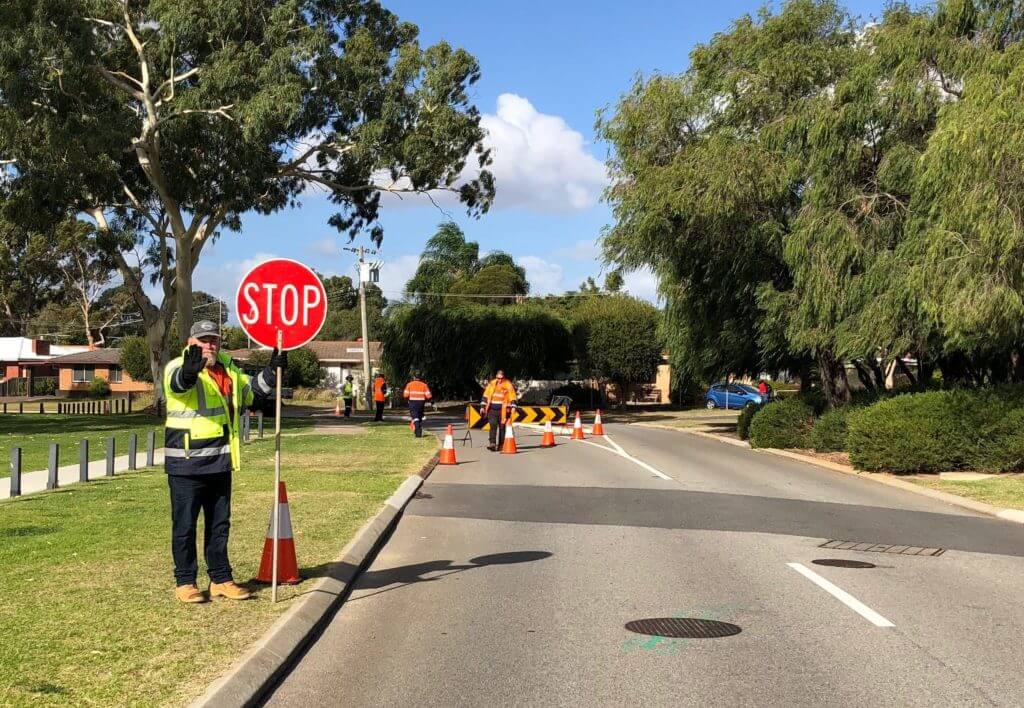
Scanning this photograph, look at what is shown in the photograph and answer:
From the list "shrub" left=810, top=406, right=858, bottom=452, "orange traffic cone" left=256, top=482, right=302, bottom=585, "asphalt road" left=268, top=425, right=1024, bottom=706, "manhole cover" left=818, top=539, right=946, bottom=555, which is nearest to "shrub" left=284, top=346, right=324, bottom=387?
"shrub" left=810, top=406, right=858, bottom=452

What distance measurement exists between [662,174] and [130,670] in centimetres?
2063

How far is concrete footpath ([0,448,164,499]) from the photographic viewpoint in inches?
604

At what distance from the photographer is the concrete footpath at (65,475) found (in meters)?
15.4

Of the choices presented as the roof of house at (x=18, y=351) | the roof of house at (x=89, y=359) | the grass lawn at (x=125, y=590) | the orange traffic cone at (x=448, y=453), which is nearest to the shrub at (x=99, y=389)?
the roof of house at (x=89, y=359)

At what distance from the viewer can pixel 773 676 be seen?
238 inches

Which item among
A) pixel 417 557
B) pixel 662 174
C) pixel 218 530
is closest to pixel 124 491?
pixel 417 557

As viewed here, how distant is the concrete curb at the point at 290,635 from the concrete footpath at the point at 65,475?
7140 mm

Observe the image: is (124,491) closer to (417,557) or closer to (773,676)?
(417,557)

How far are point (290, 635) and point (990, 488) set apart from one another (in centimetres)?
1291

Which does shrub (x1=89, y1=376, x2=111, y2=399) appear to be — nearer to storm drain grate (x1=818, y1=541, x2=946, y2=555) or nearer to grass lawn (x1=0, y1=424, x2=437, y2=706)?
grass lawn (x1=0, y1=424, x2=437, y2=706)

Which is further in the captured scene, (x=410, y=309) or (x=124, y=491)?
(x=410, y=309)

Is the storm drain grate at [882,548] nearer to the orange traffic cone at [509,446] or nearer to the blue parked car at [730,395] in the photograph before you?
the orange traffic cone at [509,446]

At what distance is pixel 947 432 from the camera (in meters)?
18.3

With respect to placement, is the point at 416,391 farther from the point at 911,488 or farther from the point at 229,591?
the point at 229,591
